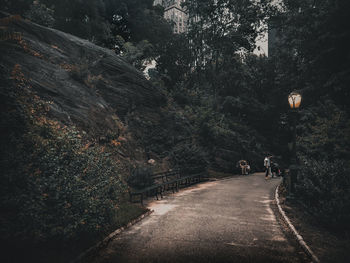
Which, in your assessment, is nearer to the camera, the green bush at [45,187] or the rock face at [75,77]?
the green bush at [45,187]

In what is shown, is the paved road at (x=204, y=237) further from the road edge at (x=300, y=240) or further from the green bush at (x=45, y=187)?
the green bush at (x=45, y=187)

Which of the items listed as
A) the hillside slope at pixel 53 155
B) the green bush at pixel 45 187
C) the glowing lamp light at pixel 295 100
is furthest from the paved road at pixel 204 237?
the glowing lamp light at pixel 295 100

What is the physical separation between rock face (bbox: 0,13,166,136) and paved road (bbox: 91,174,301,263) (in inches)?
230

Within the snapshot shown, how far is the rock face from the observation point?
470 inches

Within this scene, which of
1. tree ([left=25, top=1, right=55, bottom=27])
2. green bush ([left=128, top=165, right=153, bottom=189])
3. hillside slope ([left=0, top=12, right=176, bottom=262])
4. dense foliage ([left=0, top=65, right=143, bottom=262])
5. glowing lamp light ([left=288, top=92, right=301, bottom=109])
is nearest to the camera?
dense foliage ([left=0, top=65, right=143, bottom=262])

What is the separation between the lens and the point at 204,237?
623 centimetres

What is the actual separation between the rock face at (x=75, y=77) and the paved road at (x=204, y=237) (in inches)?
230

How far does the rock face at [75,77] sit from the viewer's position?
1193 cm

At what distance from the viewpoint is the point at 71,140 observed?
689 cm

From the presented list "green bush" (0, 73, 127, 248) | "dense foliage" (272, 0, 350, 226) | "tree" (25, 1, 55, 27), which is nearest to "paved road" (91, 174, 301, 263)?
"green bush" (0, 73, 127, 248)

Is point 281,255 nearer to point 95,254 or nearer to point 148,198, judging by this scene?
point 95,254

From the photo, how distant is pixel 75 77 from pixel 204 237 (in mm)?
13156

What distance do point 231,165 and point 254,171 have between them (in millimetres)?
4450

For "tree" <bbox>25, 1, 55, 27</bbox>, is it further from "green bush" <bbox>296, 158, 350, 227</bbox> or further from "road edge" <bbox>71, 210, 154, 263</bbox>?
"green bush" <bbox>296, 158, 350, 227</bbox>
